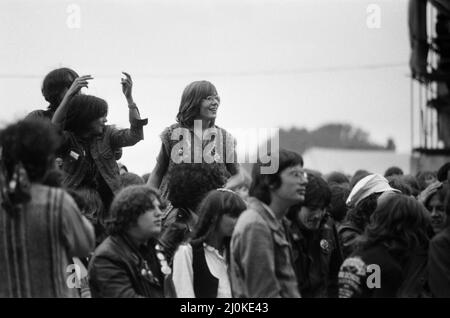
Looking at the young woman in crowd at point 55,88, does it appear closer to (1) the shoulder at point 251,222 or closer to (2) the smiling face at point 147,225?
(2) the smiling face at point 147,225

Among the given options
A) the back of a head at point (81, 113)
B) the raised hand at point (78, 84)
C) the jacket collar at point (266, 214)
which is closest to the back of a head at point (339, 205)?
the back of a head at point (81, 113)

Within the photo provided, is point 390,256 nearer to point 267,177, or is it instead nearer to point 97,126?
point 267,177

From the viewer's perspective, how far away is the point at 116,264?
23.1 ft

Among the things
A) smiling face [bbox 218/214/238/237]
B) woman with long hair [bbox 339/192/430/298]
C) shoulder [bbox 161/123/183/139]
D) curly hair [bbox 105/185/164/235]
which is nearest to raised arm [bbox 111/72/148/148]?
shoulder [bbox 161/123/183/139]

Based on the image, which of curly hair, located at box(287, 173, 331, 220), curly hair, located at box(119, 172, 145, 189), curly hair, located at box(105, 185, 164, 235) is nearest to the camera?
curly hair, located at box(105, 185, 164, 235)

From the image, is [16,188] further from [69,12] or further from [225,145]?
[69,12]

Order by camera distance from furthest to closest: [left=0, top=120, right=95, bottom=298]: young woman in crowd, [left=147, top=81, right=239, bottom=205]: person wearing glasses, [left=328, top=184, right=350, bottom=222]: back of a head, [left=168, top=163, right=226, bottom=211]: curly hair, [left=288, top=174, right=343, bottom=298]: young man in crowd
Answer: [left=328, top=184, right=350, bottom=222]: back of a head
[left=147, top=81, right=239, bottom=205]: person wearing glasses
[left=168, top=163, right=226, bottom=211]: curly hair
[left=288, top=174, right=343, bottom=298]: young man in crowd
[left=0, top=120, right=95, bottom=298]: young woman in crowd

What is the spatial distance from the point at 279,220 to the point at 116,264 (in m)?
1.00

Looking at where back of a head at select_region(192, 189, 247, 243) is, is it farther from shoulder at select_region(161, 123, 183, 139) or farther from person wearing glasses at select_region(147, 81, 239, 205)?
shoulder at select_region(161, 123, 183, 139)

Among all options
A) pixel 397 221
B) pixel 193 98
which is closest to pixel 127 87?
pixel 193 98

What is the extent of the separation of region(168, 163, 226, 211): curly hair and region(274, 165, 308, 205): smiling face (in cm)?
129

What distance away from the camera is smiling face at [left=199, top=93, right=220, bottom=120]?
358 inches

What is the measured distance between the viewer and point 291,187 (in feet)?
23.5

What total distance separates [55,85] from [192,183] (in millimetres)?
1305
